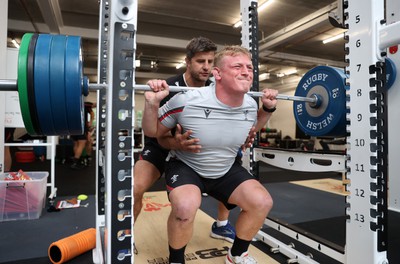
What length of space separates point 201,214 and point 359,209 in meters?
1.65

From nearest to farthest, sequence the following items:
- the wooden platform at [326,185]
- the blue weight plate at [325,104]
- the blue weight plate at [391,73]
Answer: the blue weight plate at [325,104] → the blue weight plate at [391,73] → the wooden platform at [326,185]

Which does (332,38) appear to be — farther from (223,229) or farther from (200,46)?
(223,229)

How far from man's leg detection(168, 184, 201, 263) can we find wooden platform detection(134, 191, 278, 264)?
13.6 inches

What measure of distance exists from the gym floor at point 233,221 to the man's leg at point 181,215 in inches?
27.3

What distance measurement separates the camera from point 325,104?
1.68 m

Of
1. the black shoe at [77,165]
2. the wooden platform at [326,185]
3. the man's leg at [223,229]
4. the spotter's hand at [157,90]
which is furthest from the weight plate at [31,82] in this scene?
the black shoe at [77,165]

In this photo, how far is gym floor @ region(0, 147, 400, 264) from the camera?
186cm

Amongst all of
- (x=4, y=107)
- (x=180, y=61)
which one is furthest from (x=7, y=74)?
(x=180, y=61)

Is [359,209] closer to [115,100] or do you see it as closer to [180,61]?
[115,100]

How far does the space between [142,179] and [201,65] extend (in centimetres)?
81

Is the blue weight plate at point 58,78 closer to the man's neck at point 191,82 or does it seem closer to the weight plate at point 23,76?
the weight plate at point 23,76

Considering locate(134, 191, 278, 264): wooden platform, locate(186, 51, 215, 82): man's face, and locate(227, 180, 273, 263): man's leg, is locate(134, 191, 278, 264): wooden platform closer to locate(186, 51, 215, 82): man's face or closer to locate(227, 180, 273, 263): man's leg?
locate(227, 180, 273, 263): man's leg

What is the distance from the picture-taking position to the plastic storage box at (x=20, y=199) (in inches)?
97.1

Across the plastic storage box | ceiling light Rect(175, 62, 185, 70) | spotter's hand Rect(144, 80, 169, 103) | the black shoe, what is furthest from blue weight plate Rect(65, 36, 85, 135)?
ceiling light Rect(175, 62, 185, 70)
